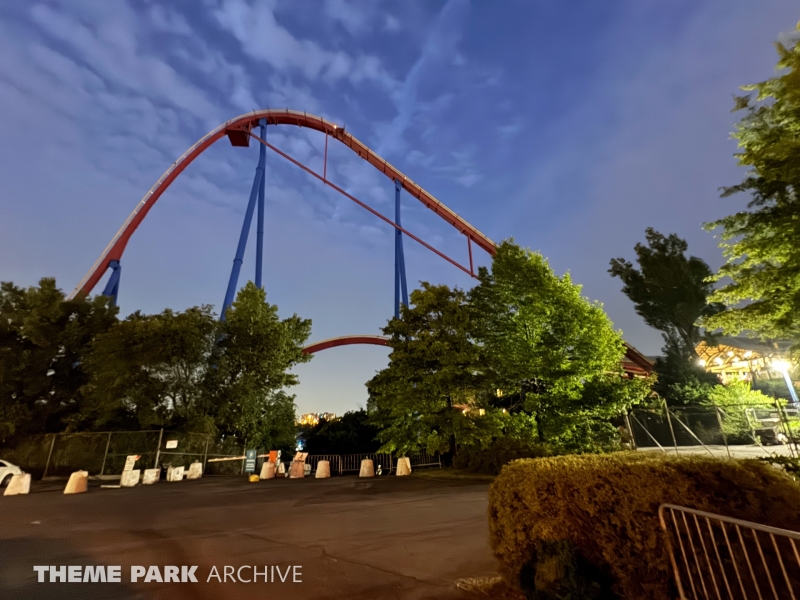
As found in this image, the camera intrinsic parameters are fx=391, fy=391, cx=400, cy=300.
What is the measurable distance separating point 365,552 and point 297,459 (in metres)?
13.6

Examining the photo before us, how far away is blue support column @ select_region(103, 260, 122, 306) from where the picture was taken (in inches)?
1044

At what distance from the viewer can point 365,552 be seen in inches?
191

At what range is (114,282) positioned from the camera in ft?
88.2

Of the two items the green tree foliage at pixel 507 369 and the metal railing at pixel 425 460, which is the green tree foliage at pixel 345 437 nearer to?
the metal railing at pixel 425 460

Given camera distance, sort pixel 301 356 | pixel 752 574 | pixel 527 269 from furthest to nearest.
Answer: pixel 301 356 < pixel 527 269 < pixel 752 574

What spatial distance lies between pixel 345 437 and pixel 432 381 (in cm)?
1164

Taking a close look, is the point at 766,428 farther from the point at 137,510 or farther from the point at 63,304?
the point at 63,304

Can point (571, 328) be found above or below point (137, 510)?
above

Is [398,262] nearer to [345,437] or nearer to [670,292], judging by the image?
[345,437]

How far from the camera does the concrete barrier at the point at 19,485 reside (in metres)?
11.8

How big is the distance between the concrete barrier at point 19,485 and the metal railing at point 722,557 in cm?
1640

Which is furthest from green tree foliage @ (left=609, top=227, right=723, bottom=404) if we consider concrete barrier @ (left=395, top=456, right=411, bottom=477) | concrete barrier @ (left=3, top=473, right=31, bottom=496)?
concrete barrier @ (left=3, top=473, right=31, bottom=496)

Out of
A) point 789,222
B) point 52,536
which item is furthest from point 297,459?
point 789,222

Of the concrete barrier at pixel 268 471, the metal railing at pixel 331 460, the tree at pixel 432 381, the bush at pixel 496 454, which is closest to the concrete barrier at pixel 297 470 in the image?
the concrete barrier at pixel 268 471
